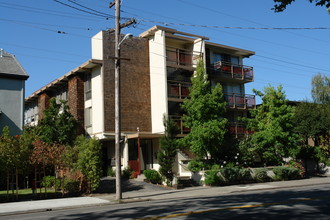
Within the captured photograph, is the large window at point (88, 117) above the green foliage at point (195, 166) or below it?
above

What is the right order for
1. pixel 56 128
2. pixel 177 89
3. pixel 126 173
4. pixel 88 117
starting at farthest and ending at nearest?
1. pixel 88 117
2. pixel 177 89
3. pixel 56 128
4. pixel 126 173

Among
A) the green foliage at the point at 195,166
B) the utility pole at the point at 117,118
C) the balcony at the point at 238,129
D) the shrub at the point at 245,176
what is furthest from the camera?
the balcony at the point at 238,129

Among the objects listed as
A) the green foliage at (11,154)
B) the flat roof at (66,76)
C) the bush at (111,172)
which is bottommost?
the bush at (111,172)

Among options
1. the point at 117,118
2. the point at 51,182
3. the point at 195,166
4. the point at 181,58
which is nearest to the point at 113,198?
the point at 117,118

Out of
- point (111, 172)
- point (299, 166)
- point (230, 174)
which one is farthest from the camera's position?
point (299, 166)

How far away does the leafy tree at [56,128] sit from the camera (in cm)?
2680

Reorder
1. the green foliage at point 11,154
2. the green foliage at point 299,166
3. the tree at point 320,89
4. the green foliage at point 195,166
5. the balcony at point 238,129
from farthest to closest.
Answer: the tree at point 320,89 → the balcony at point 238,129 → the green foliage at point 299,166 → the green foliage at point 195,166 → the green foliage at point 11,154

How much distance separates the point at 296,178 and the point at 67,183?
17.2 m

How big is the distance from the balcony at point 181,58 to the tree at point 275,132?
6.87 m

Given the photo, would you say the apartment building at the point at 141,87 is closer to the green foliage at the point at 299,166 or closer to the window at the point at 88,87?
the window at the point at 88,87

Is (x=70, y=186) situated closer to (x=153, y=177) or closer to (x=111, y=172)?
(x=153, y=177)

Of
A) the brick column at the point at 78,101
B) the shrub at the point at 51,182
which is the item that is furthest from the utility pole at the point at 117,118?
the brick column at the point at 78,101

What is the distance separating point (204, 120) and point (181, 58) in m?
7.85

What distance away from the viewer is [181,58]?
103ft
